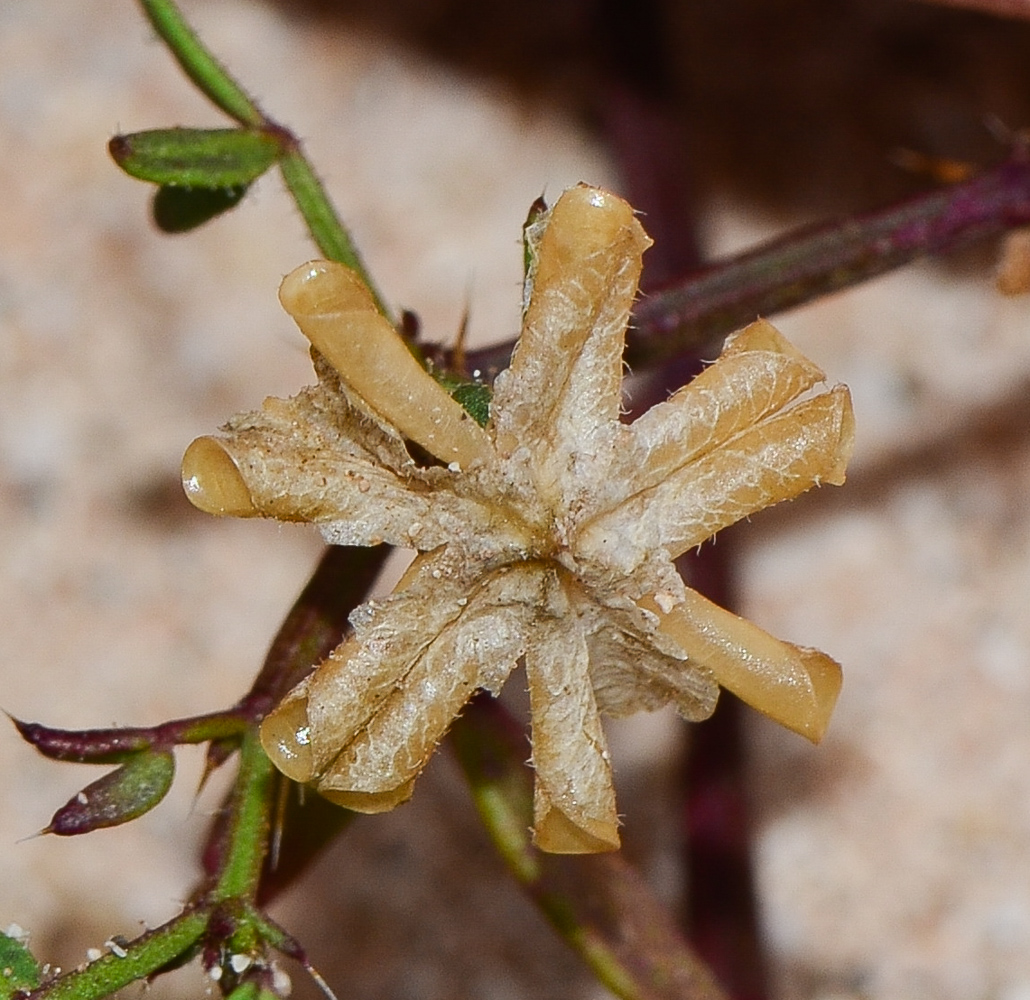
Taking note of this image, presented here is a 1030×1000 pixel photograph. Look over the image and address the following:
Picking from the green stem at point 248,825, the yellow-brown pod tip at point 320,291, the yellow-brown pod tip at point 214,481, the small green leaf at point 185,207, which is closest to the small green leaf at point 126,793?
the green stem at point 248,825

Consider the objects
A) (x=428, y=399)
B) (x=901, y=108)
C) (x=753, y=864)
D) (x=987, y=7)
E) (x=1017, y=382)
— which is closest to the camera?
(x=428, y=399)

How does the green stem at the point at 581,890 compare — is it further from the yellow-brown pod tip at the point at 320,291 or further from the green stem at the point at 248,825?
the yellow-brown pod tip at the point at 320,291

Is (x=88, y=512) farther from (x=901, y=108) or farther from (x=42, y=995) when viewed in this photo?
(x=901, y=108)

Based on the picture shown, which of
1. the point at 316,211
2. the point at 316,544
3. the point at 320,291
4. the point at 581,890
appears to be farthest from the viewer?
the point at 316,544

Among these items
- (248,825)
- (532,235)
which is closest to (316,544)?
(248,825)

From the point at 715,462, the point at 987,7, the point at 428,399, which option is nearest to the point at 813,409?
the point at 715,462

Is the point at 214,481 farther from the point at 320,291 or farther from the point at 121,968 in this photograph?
the point at 121,968
